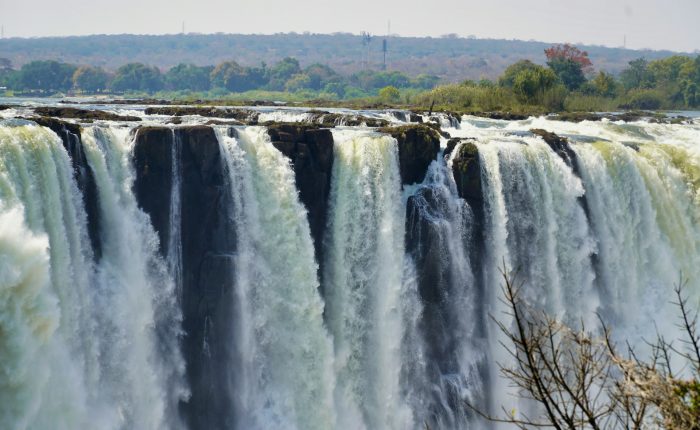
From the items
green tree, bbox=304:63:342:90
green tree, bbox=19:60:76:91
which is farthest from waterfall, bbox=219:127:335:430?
green tree, bbox=304:63:342:90

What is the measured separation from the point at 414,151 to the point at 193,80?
134 metres

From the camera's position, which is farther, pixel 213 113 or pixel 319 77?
pixel 319 77

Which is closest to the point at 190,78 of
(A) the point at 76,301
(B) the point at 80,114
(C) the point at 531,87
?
(C) the point at 531,87

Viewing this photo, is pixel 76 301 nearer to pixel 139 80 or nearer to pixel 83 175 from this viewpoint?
pixel 83 175

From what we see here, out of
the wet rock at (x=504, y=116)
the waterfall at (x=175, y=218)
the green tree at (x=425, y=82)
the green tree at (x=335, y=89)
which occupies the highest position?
the wet rock at (x=504, y=116)

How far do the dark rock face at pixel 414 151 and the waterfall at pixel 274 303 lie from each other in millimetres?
3555

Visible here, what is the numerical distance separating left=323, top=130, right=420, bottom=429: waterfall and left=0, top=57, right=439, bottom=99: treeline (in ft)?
334

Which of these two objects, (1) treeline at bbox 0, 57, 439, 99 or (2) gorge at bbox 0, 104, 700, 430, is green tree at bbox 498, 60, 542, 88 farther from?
(1) treeline at bbox 0, 57, 439, 99

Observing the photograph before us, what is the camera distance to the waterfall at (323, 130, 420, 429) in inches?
1053

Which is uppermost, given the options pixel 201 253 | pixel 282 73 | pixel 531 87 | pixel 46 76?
pixel 531 87

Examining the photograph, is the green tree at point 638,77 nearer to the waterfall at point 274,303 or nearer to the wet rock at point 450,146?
the wet rock at point 450,146

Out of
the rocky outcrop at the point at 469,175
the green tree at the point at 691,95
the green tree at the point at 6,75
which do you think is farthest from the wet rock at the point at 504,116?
the green tree at the point at 6,75

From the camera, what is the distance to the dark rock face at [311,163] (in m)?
26.9

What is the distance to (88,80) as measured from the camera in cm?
13412
